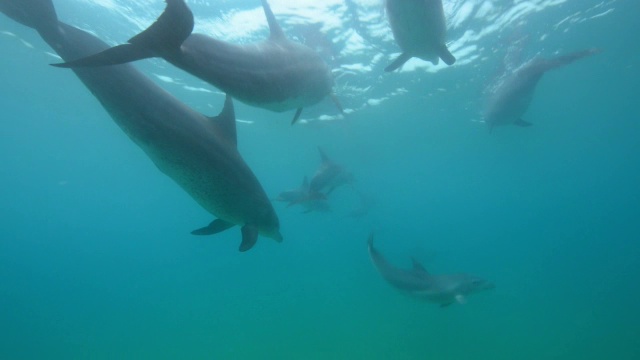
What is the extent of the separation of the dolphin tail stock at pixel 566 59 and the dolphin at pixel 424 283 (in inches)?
224

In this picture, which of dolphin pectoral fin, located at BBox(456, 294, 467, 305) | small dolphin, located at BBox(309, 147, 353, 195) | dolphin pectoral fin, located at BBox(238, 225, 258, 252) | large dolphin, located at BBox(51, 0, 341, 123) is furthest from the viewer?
dolphin pectoral fin, located at BBox(456, 294, 467, 305)

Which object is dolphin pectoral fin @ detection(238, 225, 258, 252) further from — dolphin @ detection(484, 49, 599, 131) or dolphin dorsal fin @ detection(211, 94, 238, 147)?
dolphin @ detection(484, 49, 599, 131)

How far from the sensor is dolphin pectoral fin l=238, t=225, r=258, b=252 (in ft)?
12.6

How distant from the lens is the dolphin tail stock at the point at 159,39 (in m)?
2.26

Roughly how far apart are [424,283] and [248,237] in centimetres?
746

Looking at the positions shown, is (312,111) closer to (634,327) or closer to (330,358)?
(330,358)

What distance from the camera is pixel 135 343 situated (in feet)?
136

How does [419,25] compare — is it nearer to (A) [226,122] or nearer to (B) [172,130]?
(A) [226,122]

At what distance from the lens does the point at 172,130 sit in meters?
3.03

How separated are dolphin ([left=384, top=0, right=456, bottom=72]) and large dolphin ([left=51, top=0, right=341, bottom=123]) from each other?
3.28 ft

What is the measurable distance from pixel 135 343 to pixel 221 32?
39.0 m

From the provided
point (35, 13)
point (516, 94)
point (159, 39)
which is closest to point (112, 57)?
point (159, 39)

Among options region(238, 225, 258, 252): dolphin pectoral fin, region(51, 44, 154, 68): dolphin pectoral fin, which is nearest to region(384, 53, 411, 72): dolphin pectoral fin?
region(238, 225, 258, 252): dolphin pectoral fin

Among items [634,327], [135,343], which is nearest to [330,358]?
[634,327]
